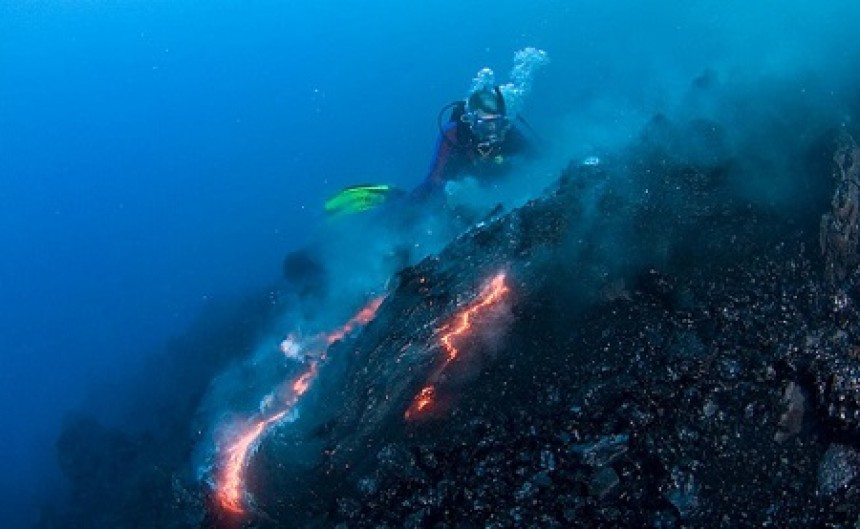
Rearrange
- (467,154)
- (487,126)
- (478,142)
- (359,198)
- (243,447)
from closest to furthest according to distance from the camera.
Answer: (243,447)
(487,126)
(478,142)
(467,154)
(359,198)

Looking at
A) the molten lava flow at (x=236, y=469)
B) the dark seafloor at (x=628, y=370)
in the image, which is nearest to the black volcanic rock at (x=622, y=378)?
the dark seafloor at (x=628, y=370)

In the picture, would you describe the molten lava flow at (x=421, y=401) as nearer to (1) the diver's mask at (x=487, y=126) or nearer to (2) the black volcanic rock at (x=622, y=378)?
(2) the black volcanic rock at (x=622, y=378)

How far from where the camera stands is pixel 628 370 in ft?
14.6

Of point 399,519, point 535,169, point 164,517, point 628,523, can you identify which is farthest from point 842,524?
point 164,517

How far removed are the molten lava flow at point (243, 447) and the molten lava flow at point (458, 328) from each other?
1.84 metres

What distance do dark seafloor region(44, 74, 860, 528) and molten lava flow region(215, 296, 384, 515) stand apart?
23 cm

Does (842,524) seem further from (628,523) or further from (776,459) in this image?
(628,523)

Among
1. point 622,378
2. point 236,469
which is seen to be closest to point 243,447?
point 236,469

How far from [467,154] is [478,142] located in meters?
0.43

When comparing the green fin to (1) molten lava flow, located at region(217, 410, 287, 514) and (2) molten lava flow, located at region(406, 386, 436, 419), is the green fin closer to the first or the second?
(1) molten lava flow, located at region(217, 410, 287, 514)

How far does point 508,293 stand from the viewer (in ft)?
17.8

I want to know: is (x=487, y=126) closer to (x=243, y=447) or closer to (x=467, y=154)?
(x=467, y=154)

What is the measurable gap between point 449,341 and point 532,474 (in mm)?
1585

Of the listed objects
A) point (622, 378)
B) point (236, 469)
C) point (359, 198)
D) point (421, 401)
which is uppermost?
point (359, 198)
